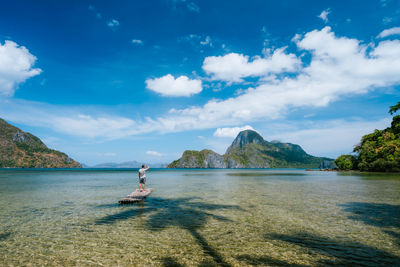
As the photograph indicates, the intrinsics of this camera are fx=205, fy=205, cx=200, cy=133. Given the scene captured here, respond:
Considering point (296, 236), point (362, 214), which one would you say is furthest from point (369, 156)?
point (296, 236)

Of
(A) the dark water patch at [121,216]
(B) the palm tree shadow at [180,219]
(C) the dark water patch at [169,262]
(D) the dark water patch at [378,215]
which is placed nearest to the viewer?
(C) the dark water patch at [169,262]

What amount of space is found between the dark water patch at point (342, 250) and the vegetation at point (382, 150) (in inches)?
4369

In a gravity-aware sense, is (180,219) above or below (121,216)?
above

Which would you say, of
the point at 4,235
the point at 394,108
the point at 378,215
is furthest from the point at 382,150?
the point at 4,235

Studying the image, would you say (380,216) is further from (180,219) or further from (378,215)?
(180,219)

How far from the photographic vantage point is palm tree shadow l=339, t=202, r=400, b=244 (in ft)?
40.7

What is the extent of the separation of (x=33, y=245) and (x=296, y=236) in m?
13.2

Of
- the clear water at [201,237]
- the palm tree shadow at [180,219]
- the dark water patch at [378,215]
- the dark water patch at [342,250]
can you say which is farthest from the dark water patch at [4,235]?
the dark water patch at [378,215]

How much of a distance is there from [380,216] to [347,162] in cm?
14498

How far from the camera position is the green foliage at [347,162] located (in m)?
130

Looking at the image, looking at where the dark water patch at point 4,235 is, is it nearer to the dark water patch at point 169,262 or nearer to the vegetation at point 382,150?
the dark water patch at point 169,262

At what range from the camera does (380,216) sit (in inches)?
582

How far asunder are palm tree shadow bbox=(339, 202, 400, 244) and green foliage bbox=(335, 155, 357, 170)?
452 feet

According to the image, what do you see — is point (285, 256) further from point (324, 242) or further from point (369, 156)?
point (369, 156)
